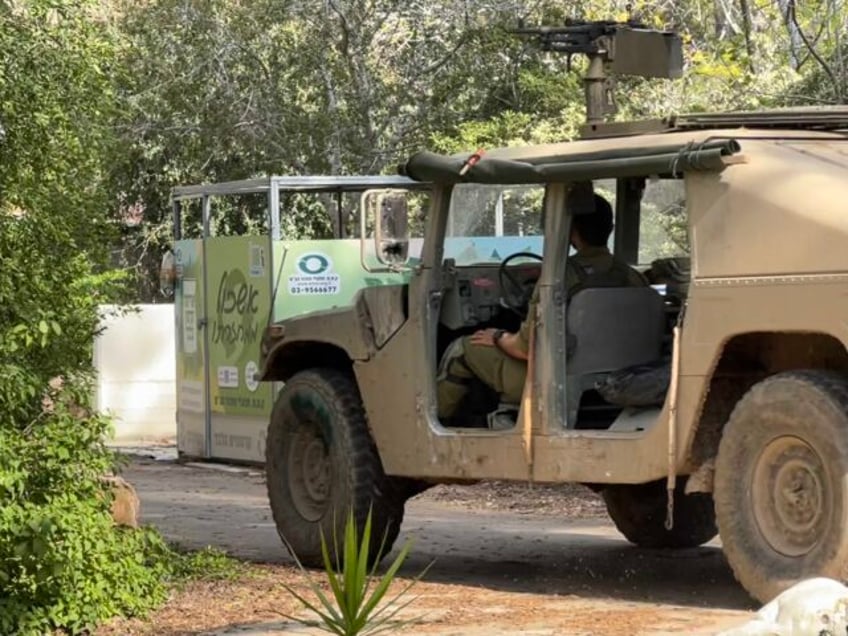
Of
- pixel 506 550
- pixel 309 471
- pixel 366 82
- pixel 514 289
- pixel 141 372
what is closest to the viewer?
pixel 514 289

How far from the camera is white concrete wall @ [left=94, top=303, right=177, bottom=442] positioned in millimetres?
22781

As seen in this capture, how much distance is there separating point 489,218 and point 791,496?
3039 mm

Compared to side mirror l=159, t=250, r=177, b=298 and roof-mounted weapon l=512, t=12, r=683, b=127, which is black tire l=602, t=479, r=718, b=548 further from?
side mirror l=159, t=250, r=177, b=298

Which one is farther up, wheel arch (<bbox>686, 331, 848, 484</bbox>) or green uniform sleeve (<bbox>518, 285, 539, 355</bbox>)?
green uniform sleeve (<bbox>518, 285, 539, 355</bbox>)

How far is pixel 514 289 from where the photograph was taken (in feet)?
34.4

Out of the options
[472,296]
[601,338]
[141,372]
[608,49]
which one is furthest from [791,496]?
[141,372]

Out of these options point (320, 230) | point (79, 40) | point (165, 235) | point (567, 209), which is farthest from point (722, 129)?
point (165, 235)

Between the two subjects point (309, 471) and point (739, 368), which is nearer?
point (739, 368)

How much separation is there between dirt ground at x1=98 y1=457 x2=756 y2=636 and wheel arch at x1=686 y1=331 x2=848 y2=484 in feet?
2.49

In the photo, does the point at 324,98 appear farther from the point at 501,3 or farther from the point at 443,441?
the point at 443,441

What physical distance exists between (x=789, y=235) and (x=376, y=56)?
45.9 ft

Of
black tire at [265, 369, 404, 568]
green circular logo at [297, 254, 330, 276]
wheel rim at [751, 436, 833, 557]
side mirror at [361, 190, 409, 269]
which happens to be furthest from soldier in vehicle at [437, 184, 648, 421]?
green circular logo at [297, 254, 330, 276]

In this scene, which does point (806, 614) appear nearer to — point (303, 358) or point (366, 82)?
point (303, 358)

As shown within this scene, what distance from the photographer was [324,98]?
2189cm
